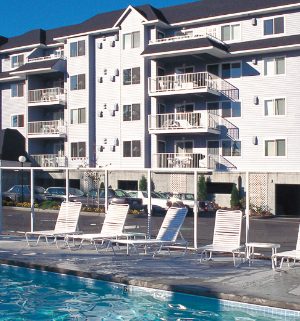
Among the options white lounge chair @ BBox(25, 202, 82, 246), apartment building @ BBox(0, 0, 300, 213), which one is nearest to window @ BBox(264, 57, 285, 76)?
apartment building @ BBox(0, 0, 300, 213)

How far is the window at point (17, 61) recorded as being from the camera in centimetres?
4969

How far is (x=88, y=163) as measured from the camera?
43656mm

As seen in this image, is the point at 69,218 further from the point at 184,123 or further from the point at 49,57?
the point at 49,57

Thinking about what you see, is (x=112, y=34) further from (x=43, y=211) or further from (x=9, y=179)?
(x=43, y=211)

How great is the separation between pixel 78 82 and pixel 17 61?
823 centimetres

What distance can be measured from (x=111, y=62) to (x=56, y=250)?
29.5 metres

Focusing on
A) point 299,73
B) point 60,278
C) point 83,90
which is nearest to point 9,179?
point 83,90

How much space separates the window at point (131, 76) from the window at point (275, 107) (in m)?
9.46

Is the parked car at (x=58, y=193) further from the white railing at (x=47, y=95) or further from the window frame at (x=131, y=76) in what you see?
the white railing at (x=47, y=95)

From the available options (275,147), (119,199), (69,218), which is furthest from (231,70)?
(69,218)

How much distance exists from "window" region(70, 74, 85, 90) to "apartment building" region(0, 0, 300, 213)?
0.10m

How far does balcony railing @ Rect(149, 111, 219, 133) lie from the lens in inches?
1522

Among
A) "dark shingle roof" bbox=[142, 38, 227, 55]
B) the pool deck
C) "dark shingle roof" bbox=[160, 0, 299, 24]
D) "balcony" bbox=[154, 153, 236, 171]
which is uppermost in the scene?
"dark shingle roof" bbox=[160, 0, 299, 24]

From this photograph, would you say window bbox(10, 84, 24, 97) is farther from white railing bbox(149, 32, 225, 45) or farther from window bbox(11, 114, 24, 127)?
white railing bbox(149, 32, 225, 45)
